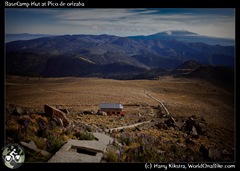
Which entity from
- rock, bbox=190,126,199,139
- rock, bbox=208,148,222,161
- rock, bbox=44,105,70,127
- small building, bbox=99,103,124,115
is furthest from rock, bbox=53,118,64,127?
small building, bbox=99,103,124,115

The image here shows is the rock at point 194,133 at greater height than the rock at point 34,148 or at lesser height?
lesser

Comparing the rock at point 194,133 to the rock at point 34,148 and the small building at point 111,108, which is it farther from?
the rock at point 34,148

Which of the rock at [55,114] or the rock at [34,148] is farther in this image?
the rock at [55,114]

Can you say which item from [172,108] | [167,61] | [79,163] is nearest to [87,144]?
[79,163]

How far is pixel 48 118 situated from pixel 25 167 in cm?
296

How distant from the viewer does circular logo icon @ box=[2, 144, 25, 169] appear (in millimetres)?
6434

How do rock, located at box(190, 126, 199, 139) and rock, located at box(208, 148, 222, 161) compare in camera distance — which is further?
rock, located at box(190, 126, 199, 139)

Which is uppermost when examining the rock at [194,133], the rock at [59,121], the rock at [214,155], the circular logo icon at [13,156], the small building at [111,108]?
the rock at [59,121]

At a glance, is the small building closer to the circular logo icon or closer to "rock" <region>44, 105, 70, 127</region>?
"rock" <region>44, 105, 70, 127</region>

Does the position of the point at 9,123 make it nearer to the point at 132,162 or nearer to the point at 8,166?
the point at 8,166

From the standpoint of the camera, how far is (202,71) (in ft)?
251

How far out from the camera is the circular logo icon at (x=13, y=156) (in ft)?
21.1

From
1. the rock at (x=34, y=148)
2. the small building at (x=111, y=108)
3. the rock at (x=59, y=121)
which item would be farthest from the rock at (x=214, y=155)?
the small building at (x=111, y=108)

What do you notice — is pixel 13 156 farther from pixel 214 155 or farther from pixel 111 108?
pixel 111 108
